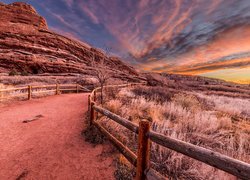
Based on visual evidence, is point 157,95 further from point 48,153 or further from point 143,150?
point 143,150

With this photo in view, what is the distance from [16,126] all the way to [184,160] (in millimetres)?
6597

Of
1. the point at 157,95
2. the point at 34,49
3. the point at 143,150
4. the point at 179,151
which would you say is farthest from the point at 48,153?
the point at 34,49

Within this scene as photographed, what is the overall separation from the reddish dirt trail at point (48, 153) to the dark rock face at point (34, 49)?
89.5 ft

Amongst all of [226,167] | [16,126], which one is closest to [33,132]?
[16,126]

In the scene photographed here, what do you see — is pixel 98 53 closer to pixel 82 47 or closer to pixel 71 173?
pixel 82 47

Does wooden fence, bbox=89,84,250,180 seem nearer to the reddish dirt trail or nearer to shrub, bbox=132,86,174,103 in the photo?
the reddish dirt trail

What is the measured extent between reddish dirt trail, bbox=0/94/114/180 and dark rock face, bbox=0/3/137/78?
2728 centimetres

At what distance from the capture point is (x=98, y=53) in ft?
157

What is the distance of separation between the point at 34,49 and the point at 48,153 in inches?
1513

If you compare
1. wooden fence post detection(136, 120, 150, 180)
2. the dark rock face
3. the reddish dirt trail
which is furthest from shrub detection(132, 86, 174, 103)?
the dark rock face

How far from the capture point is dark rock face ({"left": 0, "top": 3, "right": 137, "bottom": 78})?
30.9 metres

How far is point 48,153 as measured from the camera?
4.13m

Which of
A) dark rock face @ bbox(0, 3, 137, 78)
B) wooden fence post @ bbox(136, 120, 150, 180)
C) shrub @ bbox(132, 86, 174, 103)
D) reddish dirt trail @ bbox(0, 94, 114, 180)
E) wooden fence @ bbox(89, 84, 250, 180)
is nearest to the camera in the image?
wooden fence @ bbox(89, 84, 250, 180)

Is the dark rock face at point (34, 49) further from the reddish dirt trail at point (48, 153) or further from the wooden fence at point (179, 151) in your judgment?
the wooden fence at point (179, 151)
